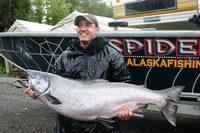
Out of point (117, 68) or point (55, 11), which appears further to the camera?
point (55, 11)

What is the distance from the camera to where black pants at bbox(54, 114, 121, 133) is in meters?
3.49

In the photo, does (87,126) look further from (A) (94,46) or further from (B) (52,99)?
(A) (94,46)

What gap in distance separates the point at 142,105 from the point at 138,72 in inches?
90.1

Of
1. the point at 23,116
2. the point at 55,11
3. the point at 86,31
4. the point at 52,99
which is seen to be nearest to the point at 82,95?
the point at 52,99

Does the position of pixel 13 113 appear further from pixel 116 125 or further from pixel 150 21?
pixel 116 125

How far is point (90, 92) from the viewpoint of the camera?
3406 mm

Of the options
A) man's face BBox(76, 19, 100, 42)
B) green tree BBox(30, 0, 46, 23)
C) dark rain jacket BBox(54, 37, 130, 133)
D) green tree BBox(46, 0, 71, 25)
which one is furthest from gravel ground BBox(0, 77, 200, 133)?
green tree BBox(46, 0, 71, 25)

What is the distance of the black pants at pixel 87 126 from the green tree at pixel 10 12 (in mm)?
18713

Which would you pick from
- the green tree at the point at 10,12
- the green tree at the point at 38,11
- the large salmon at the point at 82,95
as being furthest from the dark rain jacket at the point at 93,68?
the green tree at the point at 38,11

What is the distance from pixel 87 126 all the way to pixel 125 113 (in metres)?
0.33

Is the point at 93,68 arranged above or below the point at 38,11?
below

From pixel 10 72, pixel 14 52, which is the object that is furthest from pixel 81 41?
pixel 10 72

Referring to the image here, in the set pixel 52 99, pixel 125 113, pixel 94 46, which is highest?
pixel 94 46

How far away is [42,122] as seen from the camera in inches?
292
